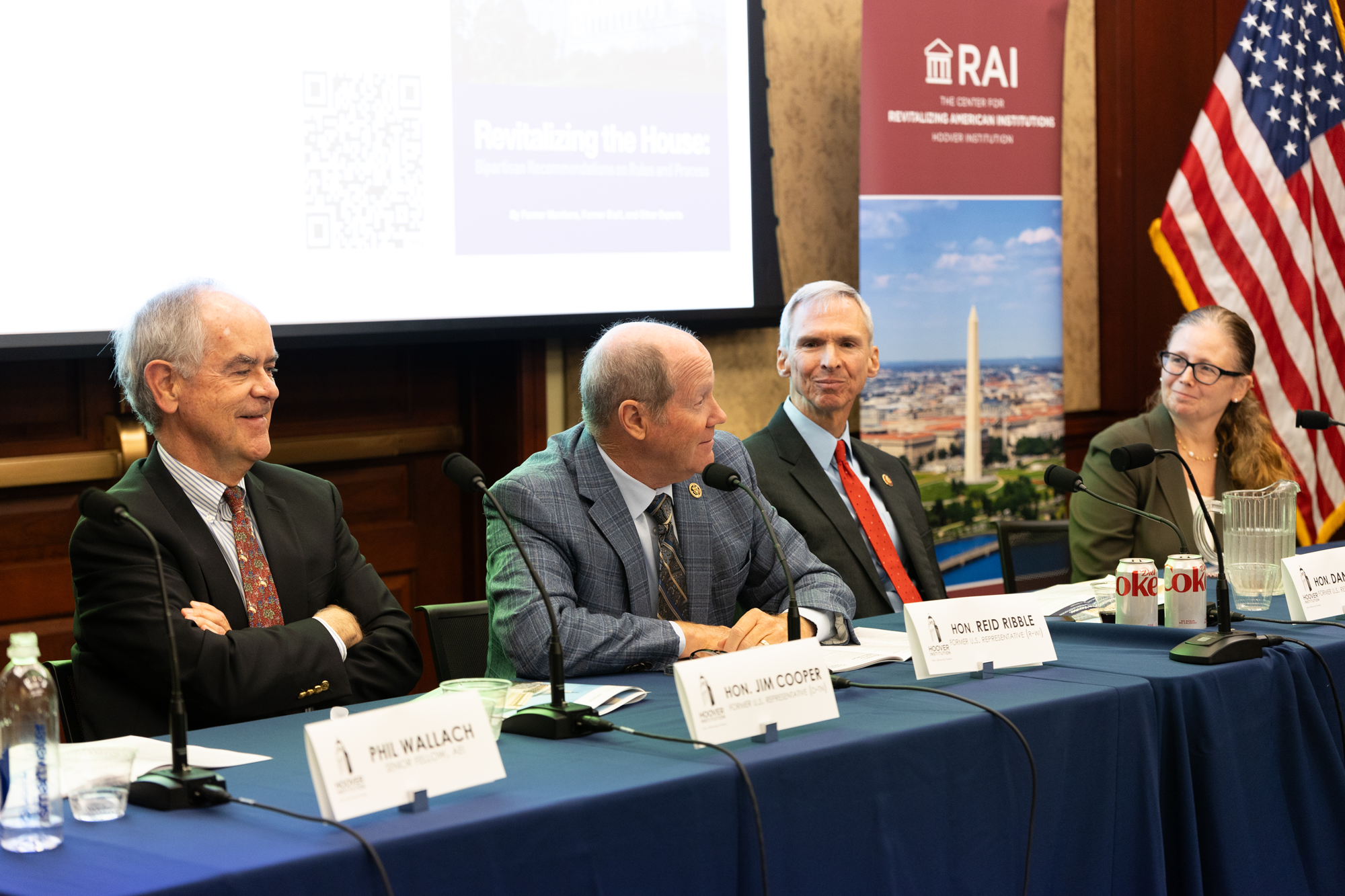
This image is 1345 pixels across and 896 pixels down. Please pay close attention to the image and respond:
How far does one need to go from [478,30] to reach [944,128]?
169cm

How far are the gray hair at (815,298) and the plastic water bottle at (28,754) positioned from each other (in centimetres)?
220

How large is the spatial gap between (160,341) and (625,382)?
31.6 inches

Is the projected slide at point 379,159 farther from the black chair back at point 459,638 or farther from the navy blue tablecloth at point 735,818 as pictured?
the navy blue tablecloth at point 735,818

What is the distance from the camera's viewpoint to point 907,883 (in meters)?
1.67

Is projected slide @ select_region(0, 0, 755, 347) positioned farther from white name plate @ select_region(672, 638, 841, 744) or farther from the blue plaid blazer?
white name plate @ select_region(672, 638, 841, 744)

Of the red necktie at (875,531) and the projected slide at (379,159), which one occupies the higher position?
the projected slide at (379,159)

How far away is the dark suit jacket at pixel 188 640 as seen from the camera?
2070mm

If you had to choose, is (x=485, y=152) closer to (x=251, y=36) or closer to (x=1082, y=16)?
(x=251, y=36)

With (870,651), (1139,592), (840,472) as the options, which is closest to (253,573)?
(870,651)

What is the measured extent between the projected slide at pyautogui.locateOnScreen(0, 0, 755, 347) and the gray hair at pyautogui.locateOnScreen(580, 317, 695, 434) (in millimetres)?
1132

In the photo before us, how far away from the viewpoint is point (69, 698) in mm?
2129

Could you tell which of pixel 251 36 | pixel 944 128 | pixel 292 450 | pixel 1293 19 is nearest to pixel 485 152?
pixel 251 36

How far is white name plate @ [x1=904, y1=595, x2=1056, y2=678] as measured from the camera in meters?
2.00

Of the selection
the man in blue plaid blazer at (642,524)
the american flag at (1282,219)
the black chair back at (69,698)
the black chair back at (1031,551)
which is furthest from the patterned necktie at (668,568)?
the american flag at (1282,219)
